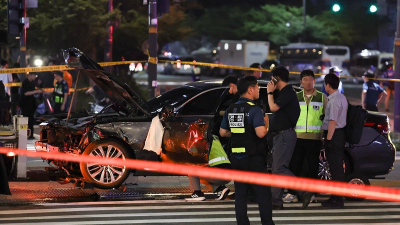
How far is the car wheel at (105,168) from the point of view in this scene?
1038cm

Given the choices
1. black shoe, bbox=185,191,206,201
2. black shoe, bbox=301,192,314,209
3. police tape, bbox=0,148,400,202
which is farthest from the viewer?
black shoe, bbox=185,191,206,201

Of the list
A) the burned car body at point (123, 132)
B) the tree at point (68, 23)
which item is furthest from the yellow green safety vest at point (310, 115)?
the tree at point (68, 23)

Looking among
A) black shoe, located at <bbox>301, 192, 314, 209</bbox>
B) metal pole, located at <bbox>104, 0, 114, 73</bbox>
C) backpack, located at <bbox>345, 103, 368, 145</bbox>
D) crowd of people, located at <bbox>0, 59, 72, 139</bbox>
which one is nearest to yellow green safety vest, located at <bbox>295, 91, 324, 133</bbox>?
backpack, located at <bbox>345, 103, 368, 145</bbox>

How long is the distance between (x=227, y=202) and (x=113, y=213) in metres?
1.63

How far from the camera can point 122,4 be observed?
102ft

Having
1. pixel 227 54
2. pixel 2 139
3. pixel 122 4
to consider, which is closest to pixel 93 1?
pixel 122 4

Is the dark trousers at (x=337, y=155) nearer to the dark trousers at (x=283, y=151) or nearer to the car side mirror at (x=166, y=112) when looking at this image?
the dark trousers at (x=283, y=151)

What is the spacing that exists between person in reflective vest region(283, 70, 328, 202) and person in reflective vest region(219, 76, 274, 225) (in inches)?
85.9

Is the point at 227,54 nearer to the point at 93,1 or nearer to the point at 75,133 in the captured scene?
the point at 93,1

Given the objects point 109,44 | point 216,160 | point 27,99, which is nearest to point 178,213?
point 216,160

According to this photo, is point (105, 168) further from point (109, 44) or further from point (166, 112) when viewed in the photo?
point (109, 44)

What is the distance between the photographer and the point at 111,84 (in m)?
10.5

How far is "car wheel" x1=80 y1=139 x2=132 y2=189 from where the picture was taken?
34.0 feet

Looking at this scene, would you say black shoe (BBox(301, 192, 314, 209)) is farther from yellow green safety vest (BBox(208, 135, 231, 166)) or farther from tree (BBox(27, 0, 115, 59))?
tree (BBox(27, 0, 115, 59))
